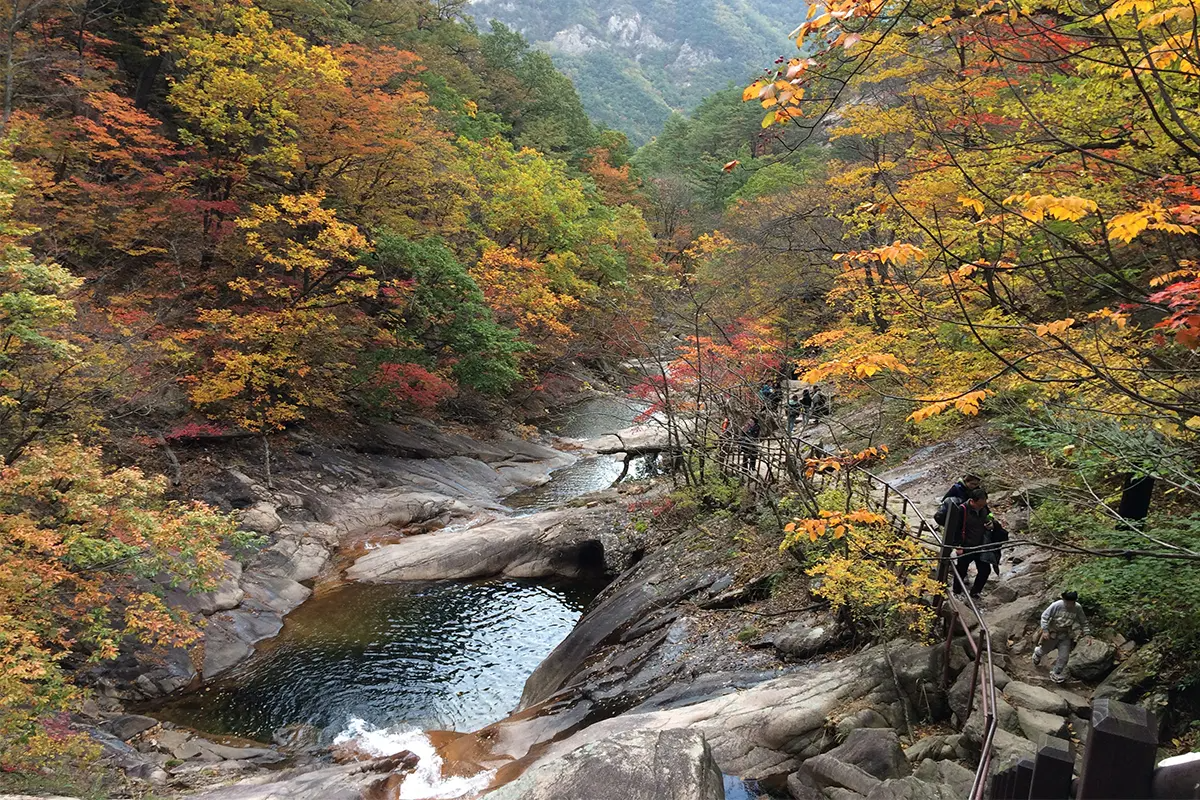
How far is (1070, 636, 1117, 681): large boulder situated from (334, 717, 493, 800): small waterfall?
23.0 feet

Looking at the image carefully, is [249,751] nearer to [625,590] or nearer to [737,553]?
[625,590]

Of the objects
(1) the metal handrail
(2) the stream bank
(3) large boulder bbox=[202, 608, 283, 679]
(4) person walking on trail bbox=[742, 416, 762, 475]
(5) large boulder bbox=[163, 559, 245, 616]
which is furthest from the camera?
(4) person walking on trail bbox=[742, 416, 762, 475]

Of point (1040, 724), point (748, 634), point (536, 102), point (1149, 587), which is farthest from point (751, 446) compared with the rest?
point (536, 102)

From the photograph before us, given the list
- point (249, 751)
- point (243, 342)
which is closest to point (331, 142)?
point (243, 342)

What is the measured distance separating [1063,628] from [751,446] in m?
6.15

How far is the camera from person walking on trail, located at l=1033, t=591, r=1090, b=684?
636 cm

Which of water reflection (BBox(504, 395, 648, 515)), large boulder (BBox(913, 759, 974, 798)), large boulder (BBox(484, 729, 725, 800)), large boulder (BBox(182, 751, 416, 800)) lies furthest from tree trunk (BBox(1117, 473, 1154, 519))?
water reflection (BBox(504, 395, 648, 515))

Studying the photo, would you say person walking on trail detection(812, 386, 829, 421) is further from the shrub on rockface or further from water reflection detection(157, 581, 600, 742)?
the shrub on rockface

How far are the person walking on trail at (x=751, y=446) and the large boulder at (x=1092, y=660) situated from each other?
623 centimetres

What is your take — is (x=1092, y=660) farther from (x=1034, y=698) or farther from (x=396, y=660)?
(x=396, y=660)

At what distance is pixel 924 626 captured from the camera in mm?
7070

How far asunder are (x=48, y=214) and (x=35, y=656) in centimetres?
1287

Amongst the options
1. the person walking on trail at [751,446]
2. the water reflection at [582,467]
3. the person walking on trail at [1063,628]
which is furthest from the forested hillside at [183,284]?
the person walking on trail at [1063,628]

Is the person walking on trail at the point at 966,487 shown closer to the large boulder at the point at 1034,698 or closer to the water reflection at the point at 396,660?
the large boulder at the point at 1034,698
